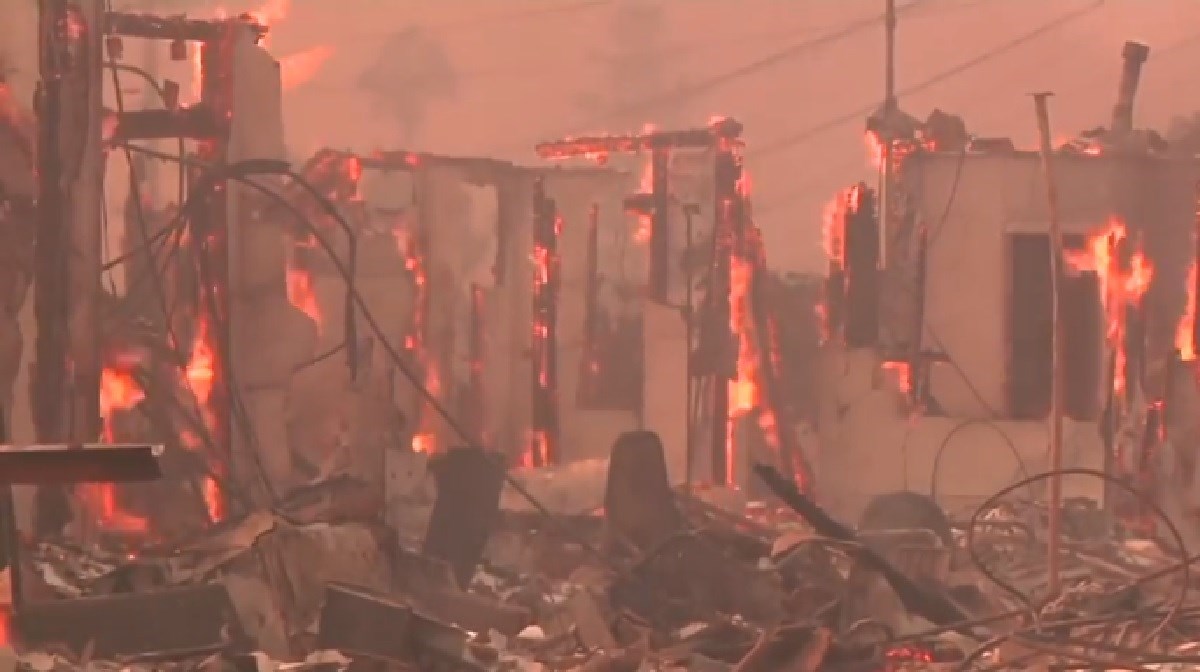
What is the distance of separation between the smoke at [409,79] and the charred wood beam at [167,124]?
398 mm

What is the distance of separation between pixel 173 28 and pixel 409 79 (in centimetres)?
61

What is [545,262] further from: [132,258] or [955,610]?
[955,610]

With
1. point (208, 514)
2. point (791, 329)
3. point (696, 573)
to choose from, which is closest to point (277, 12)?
point (208, 514)

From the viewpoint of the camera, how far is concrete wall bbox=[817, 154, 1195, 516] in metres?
3.44

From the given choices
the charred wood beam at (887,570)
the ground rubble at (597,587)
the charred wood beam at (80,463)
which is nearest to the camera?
the charred wood beam at (80,463)

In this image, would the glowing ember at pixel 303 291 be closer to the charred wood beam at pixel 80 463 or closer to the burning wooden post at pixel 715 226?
the burning wooden post at pixel 715 226

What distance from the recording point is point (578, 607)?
3.33 m

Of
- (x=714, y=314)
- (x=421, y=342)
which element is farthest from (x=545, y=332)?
(x=714, y=314)

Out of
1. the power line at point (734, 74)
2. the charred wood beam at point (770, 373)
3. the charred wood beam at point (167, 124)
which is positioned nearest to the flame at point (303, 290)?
the charred wood beam at point (167, 124)

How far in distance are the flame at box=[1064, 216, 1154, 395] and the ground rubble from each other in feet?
1.41

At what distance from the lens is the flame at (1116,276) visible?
3463 millimetres

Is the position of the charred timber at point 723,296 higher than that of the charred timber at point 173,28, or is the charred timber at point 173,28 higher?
the charred timber at point 173,28

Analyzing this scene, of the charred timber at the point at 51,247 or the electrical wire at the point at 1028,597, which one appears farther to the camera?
the charred timber at the point at 51,247

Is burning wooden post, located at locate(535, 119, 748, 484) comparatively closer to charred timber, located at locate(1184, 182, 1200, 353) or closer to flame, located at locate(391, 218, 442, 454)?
flame, located at locate(391, 218, 442, 454)
